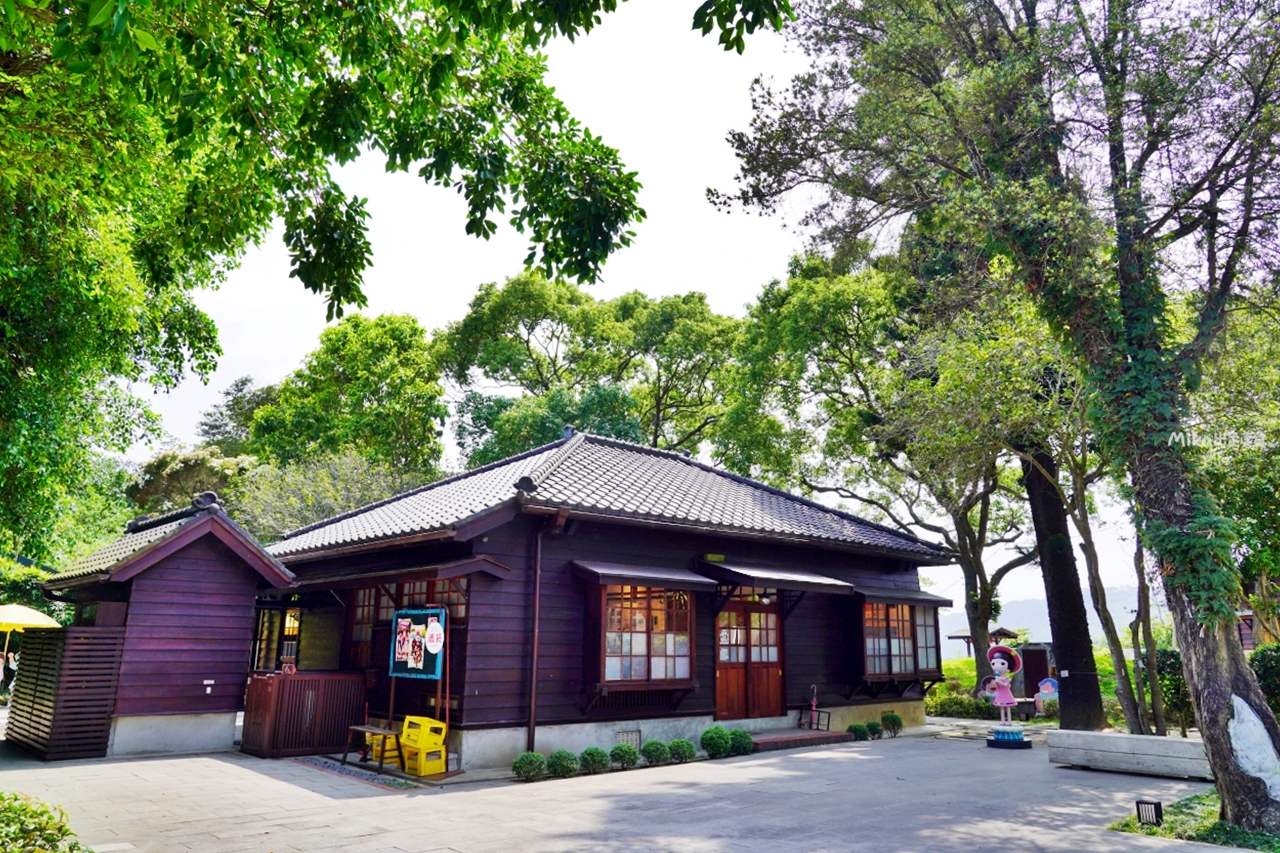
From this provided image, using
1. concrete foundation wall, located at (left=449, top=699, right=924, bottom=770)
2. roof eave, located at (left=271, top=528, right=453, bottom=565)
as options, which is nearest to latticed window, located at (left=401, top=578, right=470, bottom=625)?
roof eave, located at (left=271, top=528, right=453, bottom=565)

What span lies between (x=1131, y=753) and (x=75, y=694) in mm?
13257

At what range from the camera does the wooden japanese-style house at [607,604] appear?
410 inches

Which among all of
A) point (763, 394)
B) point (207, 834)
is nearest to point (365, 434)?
point (763, 394)

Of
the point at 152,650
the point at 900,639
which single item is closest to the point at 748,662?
the point at 900,639

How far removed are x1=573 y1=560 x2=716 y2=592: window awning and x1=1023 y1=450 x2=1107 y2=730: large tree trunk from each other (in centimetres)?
622

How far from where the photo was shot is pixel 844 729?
1425 centimetres

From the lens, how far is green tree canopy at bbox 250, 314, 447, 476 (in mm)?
27406

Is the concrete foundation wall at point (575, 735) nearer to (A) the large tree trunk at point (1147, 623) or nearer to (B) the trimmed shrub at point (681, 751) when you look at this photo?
(B) the trimmed shrub at point (681, 751)

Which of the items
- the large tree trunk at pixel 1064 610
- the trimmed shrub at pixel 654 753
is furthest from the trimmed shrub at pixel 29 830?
the large tree trunk at pixel 1064 610

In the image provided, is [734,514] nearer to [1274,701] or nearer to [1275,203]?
[1275,203]

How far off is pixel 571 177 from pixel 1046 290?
564 centimetres

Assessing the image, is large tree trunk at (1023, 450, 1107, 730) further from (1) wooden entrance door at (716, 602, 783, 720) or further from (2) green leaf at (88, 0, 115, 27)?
(2) green leaf at (88, 0, 115, 27)

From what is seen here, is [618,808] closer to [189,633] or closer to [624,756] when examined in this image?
[624,756]

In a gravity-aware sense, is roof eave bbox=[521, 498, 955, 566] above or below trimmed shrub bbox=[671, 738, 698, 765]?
above
